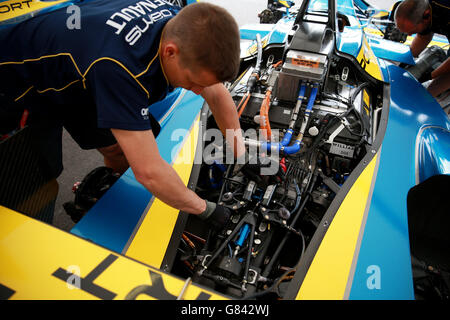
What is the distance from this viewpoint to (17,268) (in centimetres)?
72

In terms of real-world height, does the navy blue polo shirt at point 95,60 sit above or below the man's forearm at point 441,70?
above

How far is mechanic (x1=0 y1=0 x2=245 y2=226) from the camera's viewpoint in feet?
3.09

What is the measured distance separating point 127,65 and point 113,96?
0.41 ft

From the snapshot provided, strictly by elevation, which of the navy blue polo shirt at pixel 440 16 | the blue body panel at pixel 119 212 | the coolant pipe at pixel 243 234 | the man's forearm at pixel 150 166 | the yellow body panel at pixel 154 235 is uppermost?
the navy blue polo shirt at pixel 440 16

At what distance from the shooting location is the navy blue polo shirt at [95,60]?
98 centimetres

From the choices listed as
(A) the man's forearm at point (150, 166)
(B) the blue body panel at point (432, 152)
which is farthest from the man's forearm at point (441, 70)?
(A) the man's forearm at point (150, 166)

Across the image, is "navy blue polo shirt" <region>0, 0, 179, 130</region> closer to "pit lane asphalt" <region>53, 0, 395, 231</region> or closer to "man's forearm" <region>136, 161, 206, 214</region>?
"man's forearm" <region>136, 161, 206, 214</region>

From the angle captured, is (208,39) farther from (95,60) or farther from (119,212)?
(119,212)

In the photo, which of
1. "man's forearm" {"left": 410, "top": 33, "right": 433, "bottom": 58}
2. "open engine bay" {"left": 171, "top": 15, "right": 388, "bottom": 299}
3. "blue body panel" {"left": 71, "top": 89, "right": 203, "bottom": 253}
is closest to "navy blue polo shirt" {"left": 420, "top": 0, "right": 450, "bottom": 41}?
"man's forearm" {"left": 410, "top": 33, "right": 433, "bottom": 58}

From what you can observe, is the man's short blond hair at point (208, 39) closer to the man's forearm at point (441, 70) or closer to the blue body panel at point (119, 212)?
the blue body panel at point (119, 212)

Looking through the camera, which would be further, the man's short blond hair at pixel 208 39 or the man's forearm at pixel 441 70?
the man's forearm at pixel 441 70

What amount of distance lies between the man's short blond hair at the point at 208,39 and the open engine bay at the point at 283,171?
2.34 ft

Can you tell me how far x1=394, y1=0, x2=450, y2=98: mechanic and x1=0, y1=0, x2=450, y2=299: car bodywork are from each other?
1.26 feet
